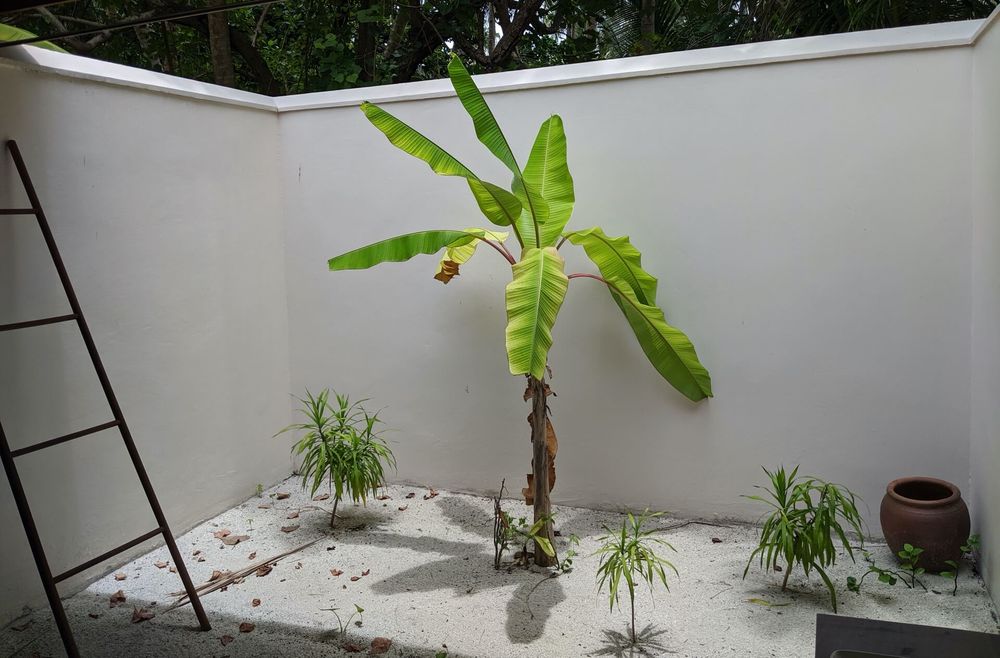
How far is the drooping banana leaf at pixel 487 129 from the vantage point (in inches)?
135

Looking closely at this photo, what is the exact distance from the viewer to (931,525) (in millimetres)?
3309

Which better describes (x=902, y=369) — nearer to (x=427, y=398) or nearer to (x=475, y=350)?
(x=475, y=350)

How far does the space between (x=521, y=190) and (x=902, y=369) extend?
201 centimetres

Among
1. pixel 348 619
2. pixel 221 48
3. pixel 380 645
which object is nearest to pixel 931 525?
pixel 380 645

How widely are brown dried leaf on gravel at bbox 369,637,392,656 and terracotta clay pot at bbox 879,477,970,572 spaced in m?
2.22

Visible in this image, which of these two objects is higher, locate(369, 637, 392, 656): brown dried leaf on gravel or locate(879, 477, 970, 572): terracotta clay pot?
locate(879, 477, 970, 572): terracotta clay pot

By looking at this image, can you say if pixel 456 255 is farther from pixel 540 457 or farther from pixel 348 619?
pixel 348 619

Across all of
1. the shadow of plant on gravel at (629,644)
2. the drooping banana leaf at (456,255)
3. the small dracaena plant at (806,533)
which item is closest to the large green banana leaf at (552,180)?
the drooping banana leaf at (456,255)

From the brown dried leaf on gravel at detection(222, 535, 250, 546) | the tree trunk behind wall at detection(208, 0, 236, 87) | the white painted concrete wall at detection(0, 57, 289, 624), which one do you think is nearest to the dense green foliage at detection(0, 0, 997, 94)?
the tree trunk behind wall at detection(208, 0, 236, 87)

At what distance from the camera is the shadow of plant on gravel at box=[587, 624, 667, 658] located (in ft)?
9.61

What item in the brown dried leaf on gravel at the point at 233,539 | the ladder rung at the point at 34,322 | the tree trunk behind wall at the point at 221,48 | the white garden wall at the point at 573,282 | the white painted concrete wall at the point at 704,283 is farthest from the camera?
the tree trunk behind wall at the point at 221,48

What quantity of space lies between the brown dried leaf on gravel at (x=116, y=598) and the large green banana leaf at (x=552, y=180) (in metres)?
2.44

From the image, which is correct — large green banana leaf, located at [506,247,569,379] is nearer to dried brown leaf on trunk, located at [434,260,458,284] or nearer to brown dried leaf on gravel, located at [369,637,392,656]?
dried brown leaf on trunk, located at [434,260,458,284]

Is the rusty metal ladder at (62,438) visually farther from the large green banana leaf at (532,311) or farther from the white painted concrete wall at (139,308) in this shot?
the large green banana leaf at (532,311)
